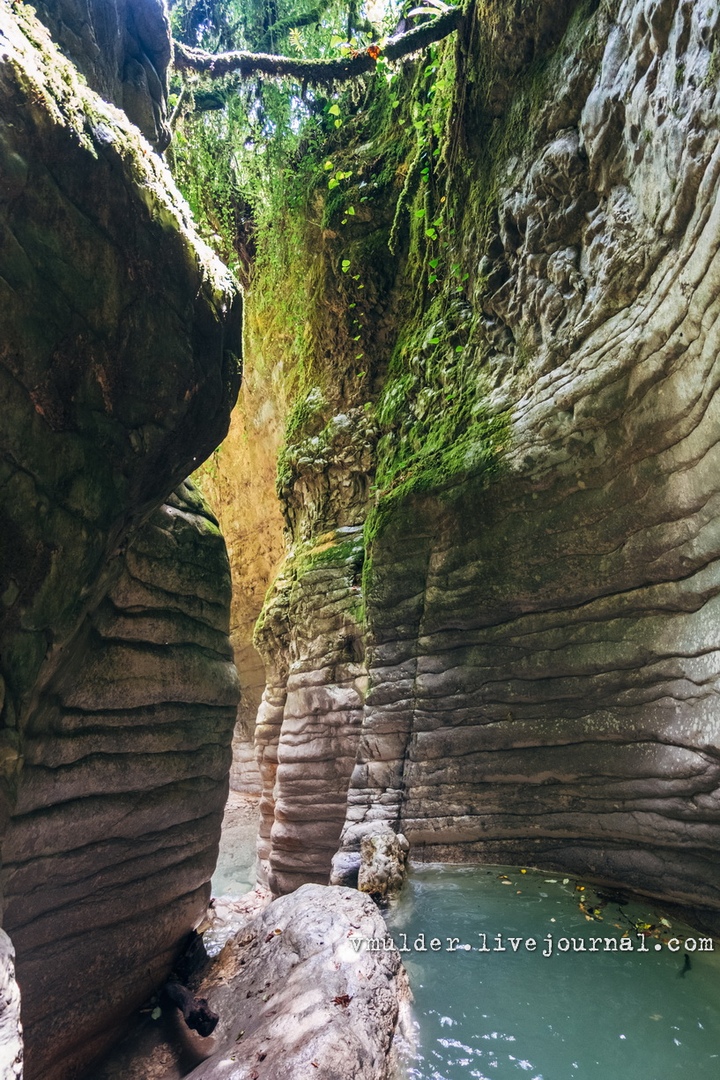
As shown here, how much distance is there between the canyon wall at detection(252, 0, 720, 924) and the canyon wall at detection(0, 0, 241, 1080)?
2.08 metres

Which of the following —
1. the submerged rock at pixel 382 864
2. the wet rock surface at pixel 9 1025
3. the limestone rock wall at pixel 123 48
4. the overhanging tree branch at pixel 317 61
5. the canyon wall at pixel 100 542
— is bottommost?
the submerged rock at pixel 382 864

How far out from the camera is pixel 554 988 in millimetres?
3328

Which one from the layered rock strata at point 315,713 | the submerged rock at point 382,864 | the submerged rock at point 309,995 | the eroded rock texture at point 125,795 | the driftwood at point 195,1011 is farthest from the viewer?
the layered rock strata at point 315,713

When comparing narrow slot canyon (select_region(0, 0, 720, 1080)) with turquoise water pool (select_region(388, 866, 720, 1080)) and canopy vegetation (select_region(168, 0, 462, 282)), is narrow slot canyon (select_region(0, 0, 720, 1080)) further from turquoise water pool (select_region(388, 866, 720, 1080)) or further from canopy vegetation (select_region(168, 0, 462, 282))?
canopy vegetation (select_region(168, 0, 462, 282))

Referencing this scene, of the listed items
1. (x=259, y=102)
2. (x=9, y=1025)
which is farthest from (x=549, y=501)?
(x=259, y=102)

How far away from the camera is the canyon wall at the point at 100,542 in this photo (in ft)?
10.2

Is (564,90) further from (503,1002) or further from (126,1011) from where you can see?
(126,1011)

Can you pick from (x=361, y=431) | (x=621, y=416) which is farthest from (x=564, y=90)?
(x=361, y=431)

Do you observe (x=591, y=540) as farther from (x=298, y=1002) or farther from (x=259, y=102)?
(x=259, y=102)

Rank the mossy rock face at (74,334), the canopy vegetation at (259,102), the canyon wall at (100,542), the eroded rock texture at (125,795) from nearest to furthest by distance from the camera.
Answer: the mossy rock face at (74,334), the canyon wall at (100,542), the eroded rock texture at (125,795), the canopy vegetation at (259,102)

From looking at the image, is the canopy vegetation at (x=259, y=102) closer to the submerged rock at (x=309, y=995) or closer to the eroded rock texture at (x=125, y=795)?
the eroded rock texture at (x=125, y=795)

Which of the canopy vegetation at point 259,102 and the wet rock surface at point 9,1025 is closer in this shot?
the wet rock surface at point 9,1025

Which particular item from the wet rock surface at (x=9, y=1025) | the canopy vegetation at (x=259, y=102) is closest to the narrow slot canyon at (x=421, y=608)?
the wet rock surface at (x=9, y=1025)

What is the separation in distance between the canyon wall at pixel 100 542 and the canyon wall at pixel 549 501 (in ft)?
6.81
